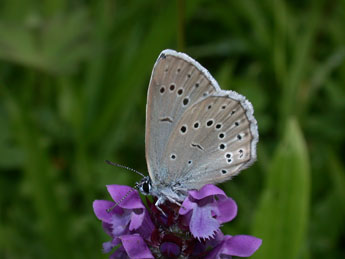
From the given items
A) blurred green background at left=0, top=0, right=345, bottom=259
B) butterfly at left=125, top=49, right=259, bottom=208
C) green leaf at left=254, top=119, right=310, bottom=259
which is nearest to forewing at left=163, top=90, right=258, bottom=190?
butterfly at left=125, top=49, right=259, bottom=208

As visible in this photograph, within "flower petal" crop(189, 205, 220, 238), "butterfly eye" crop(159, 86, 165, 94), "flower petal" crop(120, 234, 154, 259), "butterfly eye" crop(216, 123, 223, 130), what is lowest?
"flower petal" crop(120, 234, 154, 259)

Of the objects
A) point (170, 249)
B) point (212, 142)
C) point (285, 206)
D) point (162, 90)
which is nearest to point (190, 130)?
point (212, 142)

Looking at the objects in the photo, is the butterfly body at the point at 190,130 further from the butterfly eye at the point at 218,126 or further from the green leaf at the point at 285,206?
the green leaf at the point at 285,206

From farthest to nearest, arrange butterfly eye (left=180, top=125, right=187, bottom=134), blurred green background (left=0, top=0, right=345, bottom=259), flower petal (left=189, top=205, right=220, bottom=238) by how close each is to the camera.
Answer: blurred green background (left=0, top=0, right=345, bottom=259), butterfly eye (left=180, top=125, right=187, bottom=134), flower petal (left=189, top=205, right=220, bottom=238)

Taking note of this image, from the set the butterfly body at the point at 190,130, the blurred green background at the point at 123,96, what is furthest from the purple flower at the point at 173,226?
the blurred green background at the point at 123,96

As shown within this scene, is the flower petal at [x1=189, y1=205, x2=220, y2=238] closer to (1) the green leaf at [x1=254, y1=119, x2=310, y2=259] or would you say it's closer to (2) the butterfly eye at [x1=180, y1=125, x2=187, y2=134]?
(2) the butterfly eye at [x1=180, y1=125, x2=187, y2=134]
